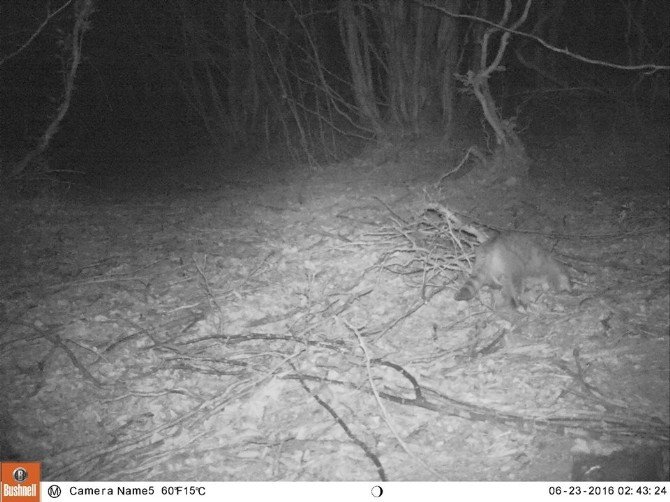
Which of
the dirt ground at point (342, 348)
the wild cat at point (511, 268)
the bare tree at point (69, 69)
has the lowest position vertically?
the dirt ground at point (342, 348)

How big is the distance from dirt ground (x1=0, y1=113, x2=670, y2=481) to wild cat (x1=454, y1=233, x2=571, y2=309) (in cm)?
14

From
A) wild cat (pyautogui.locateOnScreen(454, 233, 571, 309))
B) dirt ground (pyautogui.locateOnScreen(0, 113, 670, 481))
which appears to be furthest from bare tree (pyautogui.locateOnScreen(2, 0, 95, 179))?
wild cat (pyautogui.locateOnScreen(454, 233, 571, 309))

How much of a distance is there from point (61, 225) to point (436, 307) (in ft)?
21.6

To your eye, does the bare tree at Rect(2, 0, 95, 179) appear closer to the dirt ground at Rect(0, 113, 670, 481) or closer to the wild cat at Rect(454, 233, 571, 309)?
the dirt ground at Rect(0, 113, 670, 481)

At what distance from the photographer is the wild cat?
4160 millimetres

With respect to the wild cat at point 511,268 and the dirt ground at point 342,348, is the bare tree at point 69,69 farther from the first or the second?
the wild cat at point 511,268

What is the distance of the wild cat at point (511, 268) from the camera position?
4160 millimetres

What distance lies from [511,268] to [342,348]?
172 centimetres

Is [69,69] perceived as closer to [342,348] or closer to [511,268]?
[342,348]

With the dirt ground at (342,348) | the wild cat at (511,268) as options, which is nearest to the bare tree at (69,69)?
the dirt ground at (342,348)

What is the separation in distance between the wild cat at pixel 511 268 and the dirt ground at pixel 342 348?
0.47ft

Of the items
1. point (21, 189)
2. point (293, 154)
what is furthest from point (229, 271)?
point (293, 154)

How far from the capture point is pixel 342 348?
398 centimetres

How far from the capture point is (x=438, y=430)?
3121mm
